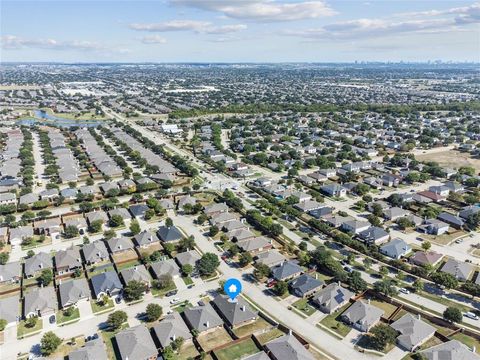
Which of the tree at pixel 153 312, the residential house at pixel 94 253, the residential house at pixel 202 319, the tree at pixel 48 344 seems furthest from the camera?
the residential house at pixel 94 253

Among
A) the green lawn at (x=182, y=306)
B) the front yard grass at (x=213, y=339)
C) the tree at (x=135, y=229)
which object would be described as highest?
the tree at (x=135, y=229)

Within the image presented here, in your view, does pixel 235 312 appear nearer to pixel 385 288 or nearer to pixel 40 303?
pixel 385 288

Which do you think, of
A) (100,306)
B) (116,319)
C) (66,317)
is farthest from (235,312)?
(66,317)

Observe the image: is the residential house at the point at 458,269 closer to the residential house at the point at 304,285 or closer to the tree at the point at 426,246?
the tree at the point at 426,246

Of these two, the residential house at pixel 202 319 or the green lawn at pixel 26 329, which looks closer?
the green lawn at pixel 26 329

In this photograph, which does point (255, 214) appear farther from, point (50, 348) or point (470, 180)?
point (470, 180)

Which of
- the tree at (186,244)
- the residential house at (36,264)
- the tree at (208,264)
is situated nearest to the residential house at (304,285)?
the tree at (208,264)
